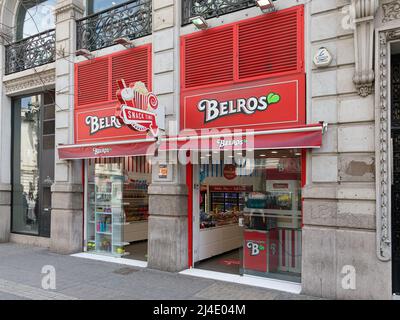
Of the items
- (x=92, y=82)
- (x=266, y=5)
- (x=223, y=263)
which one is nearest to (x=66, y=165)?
(x=92, y=82)

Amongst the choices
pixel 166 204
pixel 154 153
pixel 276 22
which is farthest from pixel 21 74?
pixel 276 22

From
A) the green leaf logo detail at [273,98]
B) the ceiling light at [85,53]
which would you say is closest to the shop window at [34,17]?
the ceiling light at [85,53]

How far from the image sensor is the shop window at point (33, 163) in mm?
11123

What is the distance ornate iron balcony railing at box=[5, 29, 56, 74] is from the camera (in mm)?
10906

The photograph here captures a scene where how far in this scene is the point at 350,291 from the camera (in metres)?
5.96

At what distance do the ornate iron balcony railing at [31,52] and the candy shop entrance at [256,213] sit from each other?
6247mm

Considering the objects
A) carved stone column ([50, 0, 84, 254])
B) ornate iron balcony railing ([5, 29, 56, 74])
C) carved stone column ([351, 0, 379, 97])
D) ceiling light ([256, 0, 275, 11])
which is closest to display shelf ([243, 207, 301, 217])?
carved stone column ([351, 0, 379, 97])

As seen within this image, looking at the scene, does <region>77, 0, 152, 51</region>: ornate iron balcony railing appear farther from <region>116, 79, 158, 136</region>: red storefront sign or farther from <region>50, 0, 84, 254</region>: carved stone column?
<region>116, 79, 158, 136</region>: red storefront sign

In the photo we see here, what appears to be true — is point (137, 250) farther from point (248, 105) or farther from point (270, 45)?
point (270, 45)

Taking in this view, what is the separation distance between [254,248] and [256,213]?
0.75m

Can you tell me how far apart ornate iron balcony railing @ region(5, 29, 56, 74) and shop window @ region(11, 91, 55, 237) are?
1.01 meters

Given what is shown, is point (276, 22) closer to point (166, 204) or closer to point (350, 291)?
point (166, 204)

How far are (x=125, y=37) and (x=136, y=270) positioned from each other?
5.69 metres
